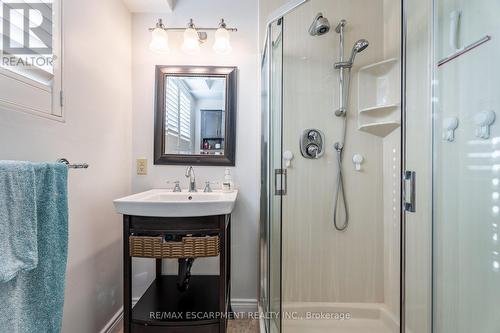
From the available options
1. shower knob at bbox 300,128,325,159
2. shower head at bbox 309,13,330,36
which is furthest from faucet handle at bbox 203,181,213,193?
shower head at bbox 309,13,330,36

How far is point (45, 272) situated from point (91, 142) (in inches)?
28.4

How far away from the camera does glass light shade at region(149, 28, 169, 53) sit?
1.59 metres

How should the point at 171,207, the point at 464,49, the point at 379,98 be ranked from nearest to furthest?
the point at 464,49 → the point at 171,207 → the point at 379,98

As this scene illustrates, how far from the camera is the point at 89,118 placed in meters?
1.27

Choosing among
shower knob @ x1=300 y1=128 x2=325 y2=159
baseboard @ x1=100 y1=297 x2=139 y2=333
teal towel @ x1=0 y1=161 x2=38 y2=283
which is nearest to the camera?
teal towel @ x1=0 y1=161 x2=38 y2=283

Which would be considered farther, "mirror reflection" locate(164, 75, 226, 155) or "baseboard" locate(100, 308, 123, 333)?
"mirror reflection" locate(164, 75, 226, 155)

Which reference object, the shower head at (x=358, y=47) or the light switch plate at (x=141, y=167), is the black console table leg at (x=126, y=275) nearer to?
the light switch plate at (x=141, y=167)

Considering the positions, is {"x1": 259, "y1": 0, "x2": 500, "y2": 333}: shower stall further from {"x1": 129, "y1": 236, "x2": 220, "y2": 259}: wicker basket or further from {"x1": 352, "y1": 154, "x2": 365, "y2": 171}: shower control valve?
{"x1": 129, "y1": 236, "x2": 220, "y2": 259}: wicker basket

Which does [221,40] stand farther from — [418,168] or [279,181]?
[418,168]

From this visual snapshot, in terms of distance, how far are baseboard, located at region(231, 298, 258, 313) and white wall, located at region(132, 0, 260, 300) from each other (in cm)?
3

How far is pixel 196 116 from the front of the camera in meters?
1.70

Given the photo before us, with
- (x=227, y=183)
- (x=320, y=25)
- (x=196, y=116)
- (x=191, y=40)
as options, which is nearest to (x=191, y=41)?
(x=191, y=40)

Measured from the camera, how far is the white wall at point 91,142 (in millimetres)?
1013

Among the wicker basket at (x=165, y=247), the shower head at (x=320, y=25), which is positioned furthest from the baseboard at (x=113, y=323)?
the shower head at (x=320, y=25)
